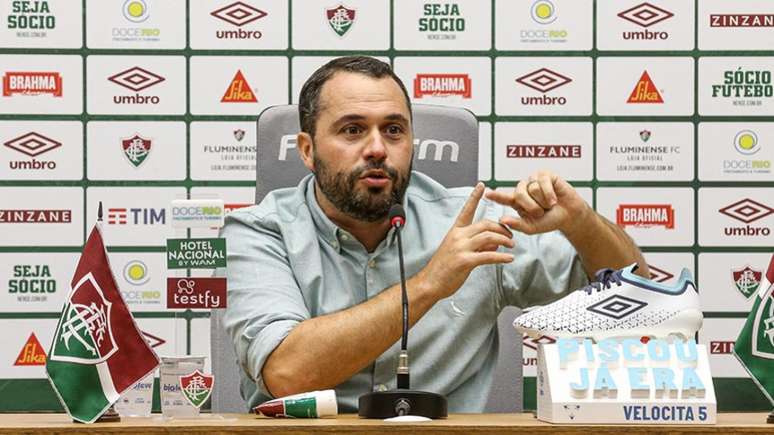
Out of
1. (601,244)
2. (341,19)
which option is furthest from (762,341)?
(341,19)

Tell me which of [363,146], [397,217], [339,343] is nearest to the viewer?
[397,217]

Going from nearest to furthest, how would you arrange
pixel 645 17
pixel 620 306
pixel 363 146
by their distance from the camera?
pixel 620 306, pixel 363 146, pixel 645 17

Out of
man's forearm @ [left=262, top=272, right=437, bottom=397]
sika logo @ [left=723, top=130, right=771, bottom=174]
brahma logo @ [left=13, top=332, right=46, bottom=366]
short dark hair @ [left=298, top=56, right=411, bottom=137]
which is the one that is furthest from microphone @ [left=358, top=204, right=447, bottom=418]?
sika logo @ [left=723, top=130, right=771, bottom=174]

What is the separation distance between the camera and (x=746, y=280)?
3930mm

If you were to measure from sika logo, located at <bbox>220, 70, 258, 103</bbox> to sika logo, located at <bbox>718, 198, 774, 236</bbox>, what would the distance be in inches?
66.0

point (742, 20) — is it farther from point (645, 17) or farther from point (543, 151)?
point (543, 151)

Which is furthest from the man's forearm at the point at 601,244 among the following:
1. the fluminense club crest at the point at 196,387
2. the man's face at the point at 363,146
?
the fluminense club crest at the point at 196,387

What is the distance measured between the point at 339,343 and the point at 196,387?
471mm

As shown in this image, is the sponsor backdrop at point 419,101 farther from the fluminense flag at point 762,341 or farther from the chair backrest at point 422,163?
the fluminense flag at point 762,341

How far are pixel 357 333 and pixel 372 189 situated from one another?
1.16ft

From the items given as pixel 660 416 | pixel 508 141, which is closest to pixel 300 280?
pixel 660 416

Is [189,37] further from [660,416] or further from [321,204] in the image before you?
[660,416]

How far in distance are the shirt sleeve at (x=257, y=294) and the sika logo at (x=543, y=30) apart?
6.05 feet

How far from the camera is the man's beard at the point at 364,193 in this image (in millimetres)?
2281
